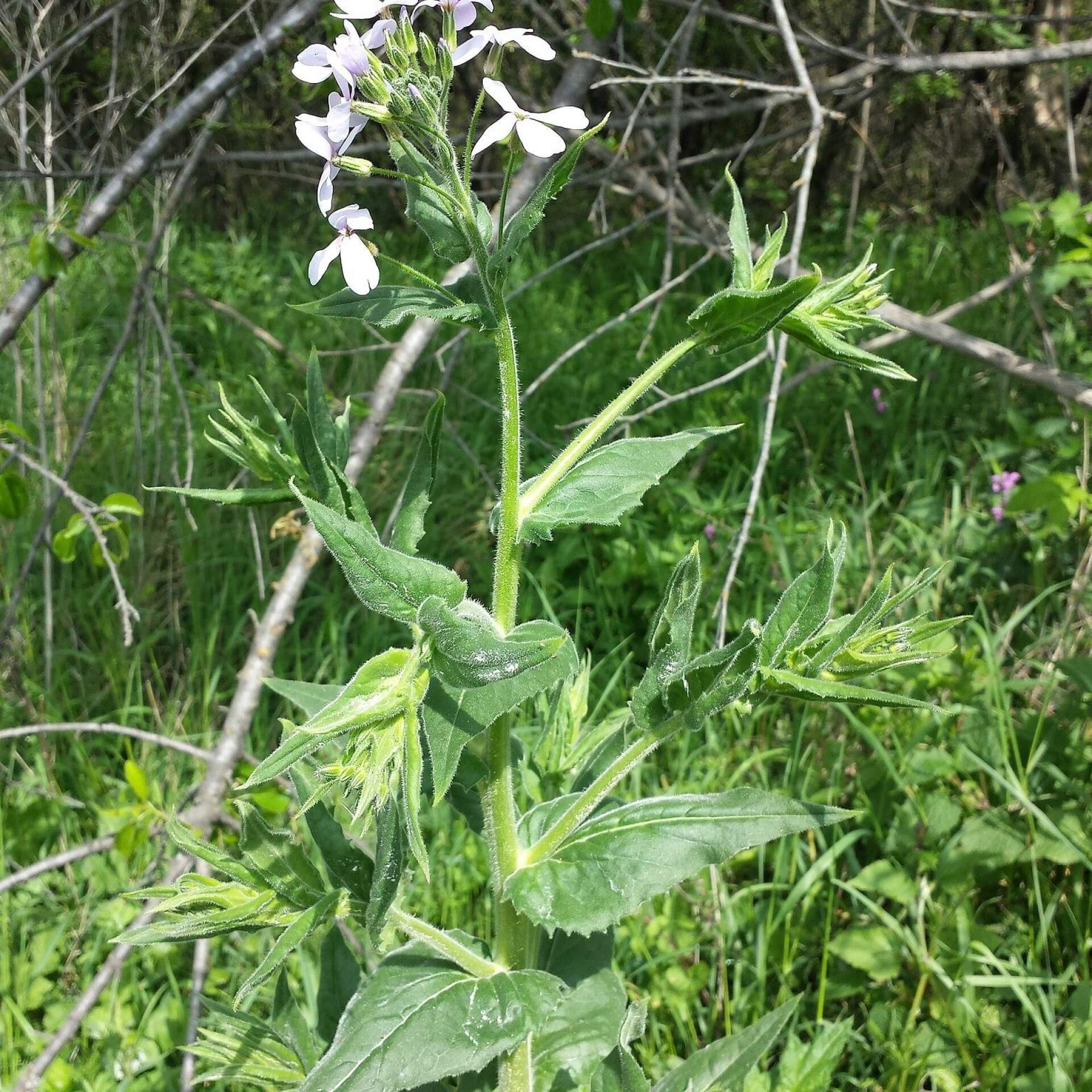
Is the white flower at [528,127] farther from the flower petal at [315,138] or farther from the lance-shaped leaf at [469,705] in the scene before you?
the lance-shaped leaf at [469,705]

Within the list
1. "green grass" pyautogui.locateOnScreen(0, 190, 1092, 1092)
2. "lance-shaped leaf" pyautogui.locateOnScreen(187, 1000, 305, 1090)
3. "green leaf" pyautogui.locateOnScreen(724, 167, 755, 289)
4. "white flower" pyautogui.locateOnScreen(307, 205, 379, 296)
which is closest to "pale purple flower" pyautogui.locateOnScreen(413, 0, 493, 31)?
"white flower" pyautogui.locateOnScreen(307, 205, 379, 296)

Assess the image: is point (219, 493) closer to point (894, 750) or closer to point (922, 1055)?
point (922, 1055)

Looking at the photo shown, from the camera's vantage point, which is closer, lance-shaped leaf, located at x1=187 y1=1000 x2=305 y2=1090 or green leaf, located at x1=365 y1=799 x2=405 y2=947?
green leaf, located at x1=365 y1=799 x2=405 y2=947

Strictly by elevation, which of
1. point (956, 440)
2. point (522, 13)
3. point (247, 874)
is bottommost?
point (956, 440)

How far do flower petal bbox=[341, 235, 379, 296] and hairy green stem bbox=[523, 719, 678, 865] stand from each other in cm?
65

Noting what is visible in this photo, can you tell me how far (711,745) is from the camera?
257 cm

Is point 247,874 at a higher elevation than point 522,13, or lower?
lower

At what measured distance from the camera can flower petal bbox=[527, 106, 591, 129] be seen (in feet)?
3.53

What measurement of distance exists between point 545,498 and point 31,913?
1902 millimetres

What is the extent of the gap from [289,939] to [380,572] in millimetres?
521

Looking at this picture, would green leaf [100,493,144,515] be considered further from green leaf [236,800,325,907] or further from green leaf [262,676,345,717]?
green leaf [236,800,325,907]

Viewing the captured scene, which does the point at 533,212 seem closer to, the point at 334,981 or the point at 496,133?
the point at 496,133

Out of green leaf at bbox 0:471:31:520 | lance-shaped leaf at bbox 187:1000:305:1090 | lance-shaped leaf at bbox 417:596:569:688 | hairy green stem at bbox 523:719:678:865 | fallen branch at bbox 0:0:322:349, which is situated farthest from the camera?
fallen branch at bbox 0:0:322:349

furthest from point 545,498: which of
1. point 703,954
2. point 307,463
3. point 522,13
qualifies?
point 522,13
